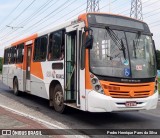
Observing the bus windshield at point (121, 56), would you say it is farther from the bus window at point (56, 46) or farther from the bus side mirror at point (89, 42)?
the bus window at point (56, 46)

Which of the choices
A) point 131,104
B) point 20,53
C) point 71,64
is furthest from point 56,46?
point 20,53

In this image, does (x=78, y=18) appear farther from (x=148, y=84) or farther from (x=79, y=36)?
(x=148, y=84)

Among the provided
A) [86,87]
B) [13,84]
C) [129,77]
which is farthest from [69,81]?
[13,84]

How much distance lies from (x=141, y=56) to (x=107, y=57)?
1.15 m

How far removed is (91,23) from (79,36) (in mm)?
561

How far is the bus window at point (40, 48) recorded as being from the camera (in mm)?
12462

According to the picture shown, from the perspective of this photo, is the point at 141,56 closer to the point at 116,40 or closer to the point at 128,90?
the point at 116,40

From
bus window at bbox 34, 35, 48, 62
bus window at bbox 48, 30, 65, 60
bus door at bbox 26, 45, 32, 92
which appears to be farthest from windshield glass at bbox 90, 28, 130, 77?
bus door at bbox 26, 45, 32, 92

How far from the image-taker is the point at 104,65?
352 inches

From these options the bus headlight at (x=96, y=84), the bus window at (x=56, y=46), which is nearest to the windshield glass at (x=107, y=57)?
the bus headlight at (x=96, y=84)

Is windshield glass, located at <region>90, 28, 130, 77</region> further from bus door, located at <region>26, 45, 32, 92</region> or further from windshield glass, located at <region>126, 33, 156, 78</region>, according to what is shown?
bus door, located at <region>26, 45, 32, 92</region>

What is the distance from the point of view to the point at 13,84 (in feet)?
58.3

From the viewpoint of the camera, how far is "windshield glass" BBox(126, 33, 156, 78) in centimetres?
930

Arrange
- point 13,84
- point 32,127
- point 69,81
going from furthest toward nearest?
point 13,84
point 69,81
point 32,127
